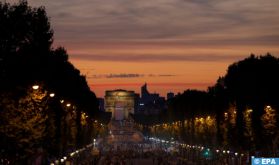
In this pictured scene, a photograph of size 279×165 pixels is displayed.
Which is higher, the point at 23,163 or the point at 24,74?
the point at 24,74

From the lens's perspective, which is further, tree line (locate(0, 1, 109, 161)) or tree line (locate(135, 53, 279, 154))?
tree line (locate(135, 53, 279, 154))

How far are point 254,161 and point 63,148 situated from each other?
59.4m

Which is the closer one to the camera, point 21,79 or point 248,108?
point 21,79

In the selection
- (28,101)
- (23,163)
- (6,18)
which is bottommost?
(23,163)

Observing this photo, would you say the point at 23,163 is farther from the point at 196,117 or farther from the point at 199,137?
the point at 196,117

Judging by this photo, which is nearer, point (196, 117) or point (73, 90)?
point (73, 90)

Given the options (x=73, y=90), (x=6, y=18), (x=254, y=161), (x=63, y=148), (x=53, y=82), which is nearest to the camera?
(x=254, y=161)

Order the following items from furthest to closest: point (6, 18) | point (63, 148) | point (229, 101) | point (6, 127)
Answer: point (229, 101)
point (63, 148)
point (6, 18)
point (6, 127)

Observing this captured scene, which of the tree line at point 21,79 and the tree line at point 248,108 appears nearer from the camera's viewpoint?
the tree line at point 21,79

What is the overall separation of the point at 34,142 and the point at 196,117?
100 m

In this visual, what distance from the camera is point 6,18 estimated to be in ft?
180

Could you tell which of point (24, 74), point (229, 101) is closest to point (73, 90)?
point (229, 101)

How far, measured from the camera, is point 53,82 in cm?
8425

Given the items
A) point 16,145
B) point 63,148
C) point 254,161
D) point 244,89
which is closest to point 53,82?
point 63,148
